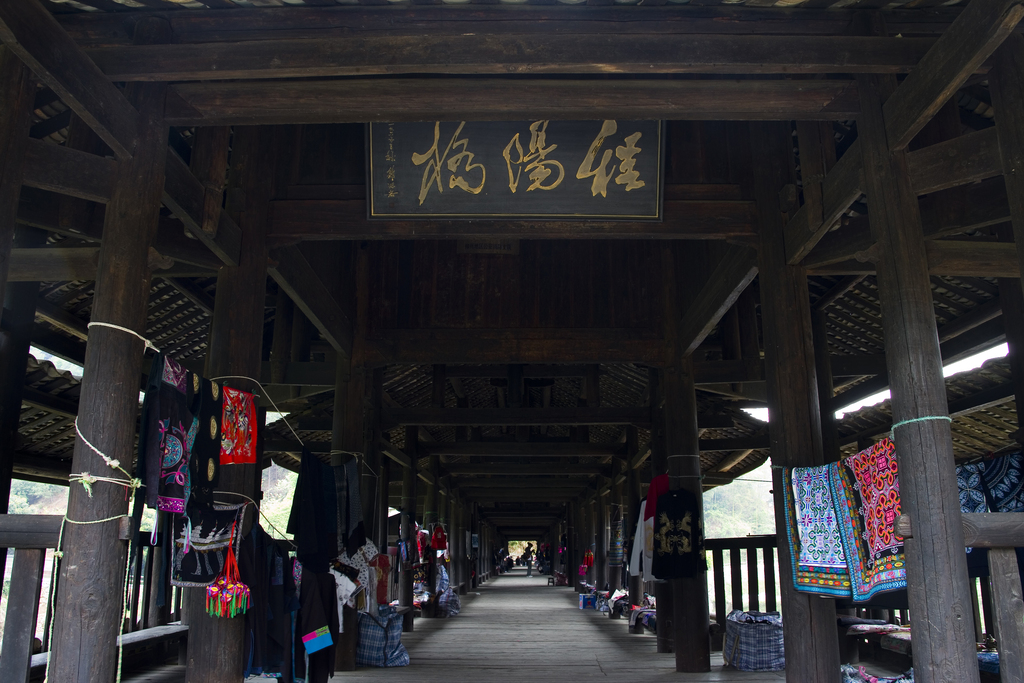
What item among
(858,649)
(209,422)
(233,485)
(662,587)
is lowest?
(858,649)

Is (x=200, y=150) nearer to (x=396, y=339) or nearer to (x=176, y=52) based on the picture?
(x=176, y=52)

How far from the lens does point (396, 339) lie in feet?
30.9

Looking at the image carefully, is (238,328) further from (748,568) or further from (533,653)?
(748,568)

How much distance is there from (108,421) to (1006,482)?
6.21 metres

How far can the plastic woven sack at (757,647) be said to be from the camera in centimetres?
816

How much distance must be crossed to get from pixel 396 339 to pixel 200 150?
167 inches

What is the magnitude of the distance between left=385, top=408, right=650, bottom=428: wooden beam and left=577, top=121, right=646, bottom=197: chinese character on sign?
230 inches

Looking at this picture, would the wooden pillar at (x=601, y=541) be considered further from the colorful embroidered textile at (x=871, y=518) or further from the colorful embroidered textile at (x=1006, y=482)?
the colorful embroidered textile at (x=871, y=518)

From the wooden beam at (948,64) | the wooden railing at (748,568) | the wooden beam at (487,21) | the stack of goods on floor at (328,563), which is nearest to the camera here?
the wooden beam at (948,64)

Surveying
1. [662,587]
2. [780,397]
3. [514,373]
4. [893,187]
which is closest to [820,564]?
[780,397]

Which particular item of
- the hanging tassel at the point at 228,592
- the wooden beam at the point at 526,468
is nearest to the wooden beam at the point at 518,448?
the wooden beam at the point at 526,468

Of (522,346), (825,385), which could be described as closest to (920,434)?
(825,385)

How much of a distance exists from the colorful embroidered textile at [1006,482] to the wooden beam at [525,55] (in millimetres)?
3214

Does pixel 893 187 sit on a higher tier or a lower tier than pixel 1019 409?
higher
